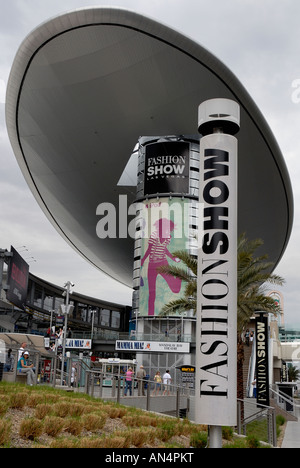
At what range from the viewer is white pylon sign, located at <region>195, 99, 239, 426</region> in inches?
293

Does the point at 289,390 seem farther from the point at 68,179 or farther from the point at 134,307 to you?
the point at 68,179

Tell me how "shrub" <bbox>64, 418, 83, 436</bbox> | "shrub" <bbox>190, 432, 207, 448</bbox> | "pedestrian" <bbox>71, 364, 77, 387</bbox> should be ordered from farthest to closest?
1. "pedestrian" <bbox>71, 364, 77, 387</bbox>
2. "shrub" <bbox>190, 432, 207, 448</bbox>
3. "shrub" <bbox>64, 418, 83, 436</bbox>

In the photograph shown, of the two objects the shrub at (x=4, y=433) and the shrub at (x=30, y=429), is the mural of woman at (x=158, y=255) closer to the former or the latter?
the shrub at (x=30, y=429)

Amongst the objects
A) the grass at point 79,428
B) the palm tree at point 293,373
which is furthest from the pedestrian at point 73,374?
the palm tree at point 293,373

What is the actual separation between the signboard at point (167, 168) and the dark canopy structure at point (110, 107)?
1471mm

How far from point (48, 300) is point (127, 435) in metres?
89.6

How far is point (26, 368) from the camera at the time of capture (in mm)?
16000

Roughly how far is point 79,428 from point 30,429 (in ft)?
3.76

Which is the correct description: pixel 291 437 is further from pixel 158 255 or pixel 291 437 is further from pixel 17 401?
pixel 158 255

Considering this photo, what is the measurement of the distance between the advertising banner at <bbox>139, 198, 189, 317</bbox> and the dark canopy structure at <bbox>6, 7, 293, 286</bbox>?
669 cm

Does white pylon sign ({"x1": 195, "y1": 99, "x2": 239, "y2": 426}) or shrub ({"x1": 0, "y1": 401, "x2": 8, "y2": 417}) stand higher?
white pylon sign ({"x1": 195, "y1": 99, "x2": 239, "y2": 426})

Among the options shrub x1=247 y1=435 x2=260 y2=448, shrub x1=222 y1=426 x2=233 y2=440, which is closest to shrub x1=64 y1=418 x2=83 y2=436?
shrub x1=247 y1=435 x2=260 y2=448

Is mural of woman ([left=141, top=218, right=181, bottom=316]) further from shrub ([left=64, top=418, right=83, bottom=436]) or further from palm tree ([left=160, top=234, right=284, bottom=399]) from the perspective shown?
shrub ([left=64, top=418, right=83, bottom=436])

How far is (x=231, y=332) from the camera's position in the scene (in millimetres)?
7617
